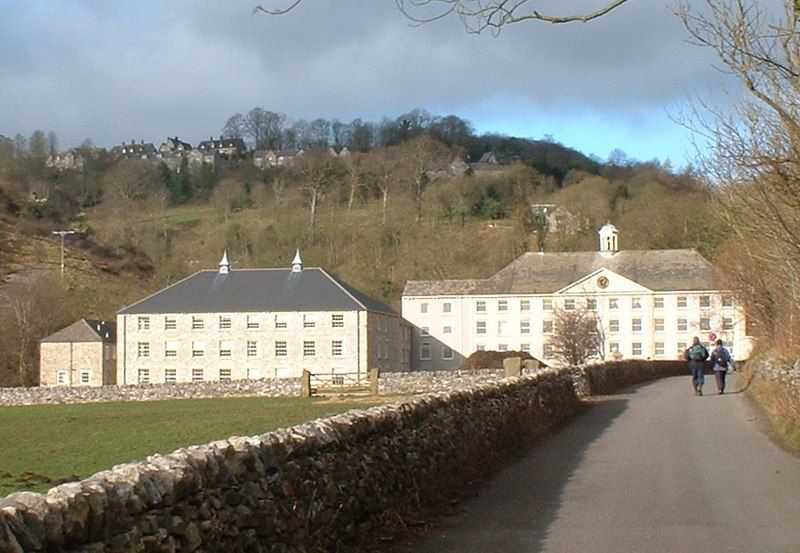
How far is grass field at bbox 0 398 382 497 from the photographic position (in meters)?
22.6

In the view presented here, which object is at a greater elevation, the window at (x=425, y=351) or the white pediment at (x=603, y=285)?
the white pediment at (x=603, y=285)

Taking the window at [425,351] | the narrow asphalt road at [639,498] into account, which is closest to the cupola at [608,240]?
the window at [425,351]

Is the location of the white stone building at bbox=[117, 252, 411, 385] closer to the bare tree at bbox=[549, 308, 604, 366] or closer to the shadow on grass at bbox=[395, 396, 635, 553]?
the bare tree at bbox=[549, 308, 604, 366]

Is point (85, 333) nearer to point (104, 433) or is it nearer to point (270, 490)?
point (104, 433)

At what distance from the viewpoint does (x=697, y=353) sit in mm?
34656

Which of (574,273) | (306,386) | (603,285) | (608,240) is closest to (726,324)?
(603,285)

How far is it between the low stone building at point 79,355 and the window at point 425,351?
26.6 meters

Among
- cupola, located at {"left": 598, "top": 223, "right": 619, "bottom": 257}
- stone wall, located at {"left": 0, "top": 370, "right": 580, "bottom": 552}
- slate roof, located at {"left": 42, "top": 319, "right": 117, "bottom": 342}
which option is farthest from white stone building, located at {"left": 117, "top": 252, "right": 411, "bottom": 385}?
stone wall, located at {"left": 0, "top": 370, "right": 580, "bottom": 552}

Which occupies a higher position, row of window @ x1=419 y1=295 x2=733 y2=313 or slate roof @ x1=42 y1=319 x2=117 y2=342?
row of window @ x1=419 y1=295 x2=733 y2=313

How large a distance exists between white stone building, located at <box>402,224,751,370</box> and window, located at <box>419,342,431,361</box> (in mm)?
86

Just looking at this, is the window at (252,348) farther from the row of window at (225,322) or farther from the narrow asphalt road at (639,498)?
the narrow asphalt road at (639,498)

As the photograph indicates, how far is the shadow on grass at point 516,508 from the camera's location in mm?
10516

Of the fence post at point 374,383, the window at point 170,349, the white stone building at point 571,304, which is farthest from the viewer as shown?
the white stone building at point 571,304

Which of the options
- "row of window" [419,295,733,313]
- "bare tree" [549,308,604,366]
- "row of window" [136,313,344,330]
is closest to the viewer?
"bare tree" [549,308,604,366]
